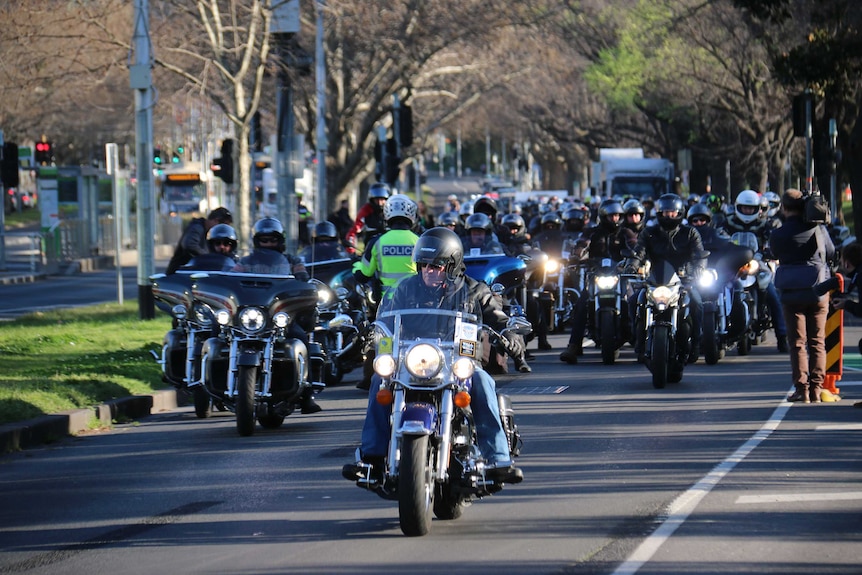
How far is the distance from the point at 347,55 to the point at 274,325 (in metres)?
31.9

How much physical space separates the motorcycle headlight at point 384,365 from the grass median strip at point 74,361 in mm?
5328

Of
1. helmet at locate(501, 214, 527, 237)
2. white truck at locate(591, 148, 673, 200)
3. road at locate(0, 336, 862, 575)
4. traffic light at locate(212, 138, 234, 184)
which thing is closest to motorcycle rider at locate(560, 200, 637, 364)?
helmet at locate(501, 214, 527, 237)

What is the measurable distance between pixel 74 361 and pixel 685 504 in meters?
9.53

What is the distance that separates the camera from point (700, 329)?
56.7 feet

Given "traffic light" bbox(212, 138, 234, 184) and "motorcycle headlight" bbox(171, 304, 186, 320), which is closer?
"motorcycle headlight" bbox(171, 304, 186, 320)

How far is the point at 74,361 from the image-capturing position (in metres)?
17.1

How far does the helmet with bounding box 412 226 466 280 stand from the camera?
332 inches

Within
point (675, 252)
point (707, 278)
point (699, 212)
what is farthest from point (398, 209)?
point (699, 212)

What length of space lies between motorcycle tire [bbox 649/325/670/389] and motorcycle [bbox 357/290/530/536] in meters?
6.94

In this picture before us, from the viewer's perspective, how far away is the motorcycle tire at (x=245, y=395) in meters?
12.2

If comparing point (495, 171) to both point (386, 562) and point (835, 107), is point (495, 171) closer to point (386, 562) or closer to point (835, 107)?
point (835, 107)

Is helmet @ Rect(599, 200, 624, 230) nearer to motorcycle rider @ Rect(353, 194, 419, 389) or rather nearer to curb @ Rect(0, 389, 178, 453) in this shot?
motorcycle rider @ Rect(353, 194, 419, 389)

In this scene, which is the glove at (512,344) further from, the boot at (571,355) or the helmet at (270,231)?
the boot at (571,355)

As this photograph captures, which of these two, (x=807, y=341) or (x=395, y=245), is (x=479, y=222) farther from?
(x=807, y=341)
